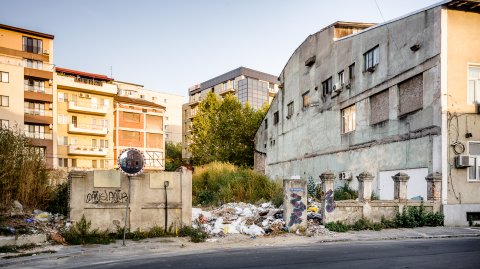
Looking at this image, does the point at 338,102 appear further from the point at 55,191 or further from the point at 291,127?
the point at 55,191

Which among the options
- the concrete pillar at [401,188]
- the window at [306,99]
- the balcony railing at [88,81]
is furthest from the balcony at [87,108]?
the concrete pillar at [401,188]

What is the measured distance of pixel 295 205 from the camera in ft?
45.1

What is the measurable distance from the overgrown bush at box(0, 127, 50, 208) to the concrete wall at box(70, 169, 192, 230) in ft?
10.2

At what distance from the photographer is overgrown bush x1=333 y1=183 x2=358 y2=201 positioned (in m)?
20.0

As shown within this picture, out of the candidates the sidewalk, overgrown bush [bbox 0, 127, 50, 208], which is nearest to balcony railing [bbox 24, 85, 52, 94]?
overgrown bush [bbox 0, 127, 50, 208]

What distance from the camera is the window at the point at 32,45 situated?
148 feet

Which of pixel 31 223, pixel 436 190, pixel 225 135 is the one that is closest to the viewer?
pixel 31 223

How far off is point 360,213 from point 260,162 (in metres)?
26.7

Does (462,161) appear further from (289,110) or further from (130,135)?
(130,135)

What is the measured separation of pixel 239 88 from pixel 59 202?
5706cm

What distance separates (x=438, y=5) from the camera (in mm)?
16109

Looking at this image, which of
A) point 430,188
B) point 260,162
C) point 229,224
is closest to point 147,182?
point 229,224

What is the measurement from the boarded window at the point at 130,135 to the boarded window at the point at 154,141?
5.56 ft

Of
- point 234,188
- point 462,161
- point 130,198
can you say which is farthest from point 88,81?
point 462,161
